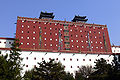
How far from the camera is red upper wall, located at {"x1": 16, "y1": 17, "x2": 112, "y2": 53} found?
191 ft

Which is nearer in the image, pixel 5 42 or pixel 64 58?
pixel 64 58

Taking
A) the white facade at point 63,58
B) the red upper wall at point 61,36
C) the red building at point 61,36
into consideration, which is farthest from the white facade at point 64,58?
the red upper wall at point 61,36

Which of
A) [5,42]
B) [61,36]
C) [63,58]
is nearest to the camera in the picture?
[63,58]

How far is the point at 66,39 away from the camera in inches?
Answer: 2431

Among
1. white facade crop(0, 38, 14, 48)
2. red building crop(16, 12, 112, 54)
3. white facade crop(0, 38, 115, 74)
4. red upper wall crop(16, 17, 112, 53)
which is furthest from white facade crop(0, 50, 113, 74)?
white facade crop(0, 38, 14, 48)

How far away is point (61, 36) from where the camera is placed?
61875mm

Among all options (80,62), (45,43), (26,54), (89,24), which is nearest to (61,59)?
(80,62)

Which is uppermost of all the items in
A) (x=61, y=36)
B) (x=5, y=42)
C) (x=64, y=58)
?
(x=61, y=36)

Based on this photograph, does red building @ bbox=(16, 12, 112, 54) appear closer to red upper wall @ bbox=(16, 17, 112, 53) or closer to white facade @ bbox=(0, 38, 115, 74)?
red upper wall @ bbox=(16, 17, 112, 53)

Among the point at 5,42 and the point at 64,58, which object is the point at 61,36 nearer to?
the point at 64,58

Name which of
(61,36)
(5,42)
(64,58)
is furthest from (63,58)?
(5,42)

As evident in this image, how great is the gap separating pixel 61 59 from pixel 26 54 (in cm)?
983

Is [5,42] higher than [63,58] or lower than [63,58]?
higher

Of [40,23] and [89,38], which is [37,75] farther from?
[89,38]
